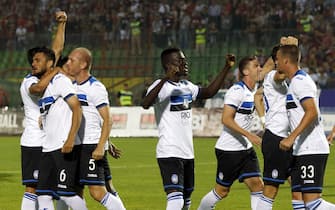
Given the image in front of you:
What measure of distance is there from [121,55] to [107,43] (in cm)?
90

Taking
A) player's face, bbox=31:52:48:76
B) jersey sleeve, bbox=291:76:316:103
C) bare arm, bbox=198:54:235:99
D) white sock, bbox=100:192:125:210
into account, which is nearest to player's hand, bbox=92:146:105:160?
white sock, bbox=100:192:125:210

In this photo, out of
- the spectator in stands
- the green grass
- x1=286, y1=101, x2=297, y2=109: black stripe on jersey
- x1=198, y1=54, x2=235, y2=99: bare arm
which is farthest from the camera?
the spectator in stands

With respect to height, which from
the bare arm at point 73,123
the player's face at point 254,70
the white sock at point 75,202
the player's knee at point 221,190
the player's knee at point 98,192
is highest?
the player's face at point 254,70

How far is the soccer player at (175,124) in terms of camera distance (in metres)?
11.8

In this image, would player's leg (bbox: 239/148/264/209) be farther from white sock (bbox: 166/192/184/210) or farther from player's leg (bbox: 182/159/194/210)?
white sock (bbox: 166/192/184/210)

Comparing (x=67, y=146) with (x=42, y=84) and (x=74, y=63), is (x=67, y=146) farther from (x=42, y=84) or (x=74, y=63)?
(x=74, y=63)

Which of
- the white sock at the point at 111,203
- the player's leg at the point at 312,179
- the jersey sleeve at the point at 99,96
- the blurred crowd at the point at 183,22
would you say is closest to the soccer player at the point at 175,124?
the jersey sleeve at the point at 99,96

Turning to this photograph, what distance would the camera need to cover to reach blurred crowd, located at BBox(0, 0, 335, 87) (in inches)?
1592

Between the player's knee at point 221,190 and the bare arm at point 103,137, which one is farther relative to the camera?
the player's knee at point 221,190

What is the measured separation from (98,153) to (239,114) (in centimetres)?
248

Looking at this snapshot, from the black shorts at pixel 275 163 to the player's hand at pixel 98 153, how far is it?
6.83 feet

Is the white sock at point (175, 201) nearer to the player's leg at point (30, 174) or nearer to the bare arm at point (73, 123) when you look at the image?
the bare arm at point (73, 123)

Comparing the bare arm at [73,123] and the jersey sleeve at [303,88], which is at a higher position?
the jersey sleeve at [303,88]

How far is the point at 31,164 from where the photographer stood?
12.6 m
